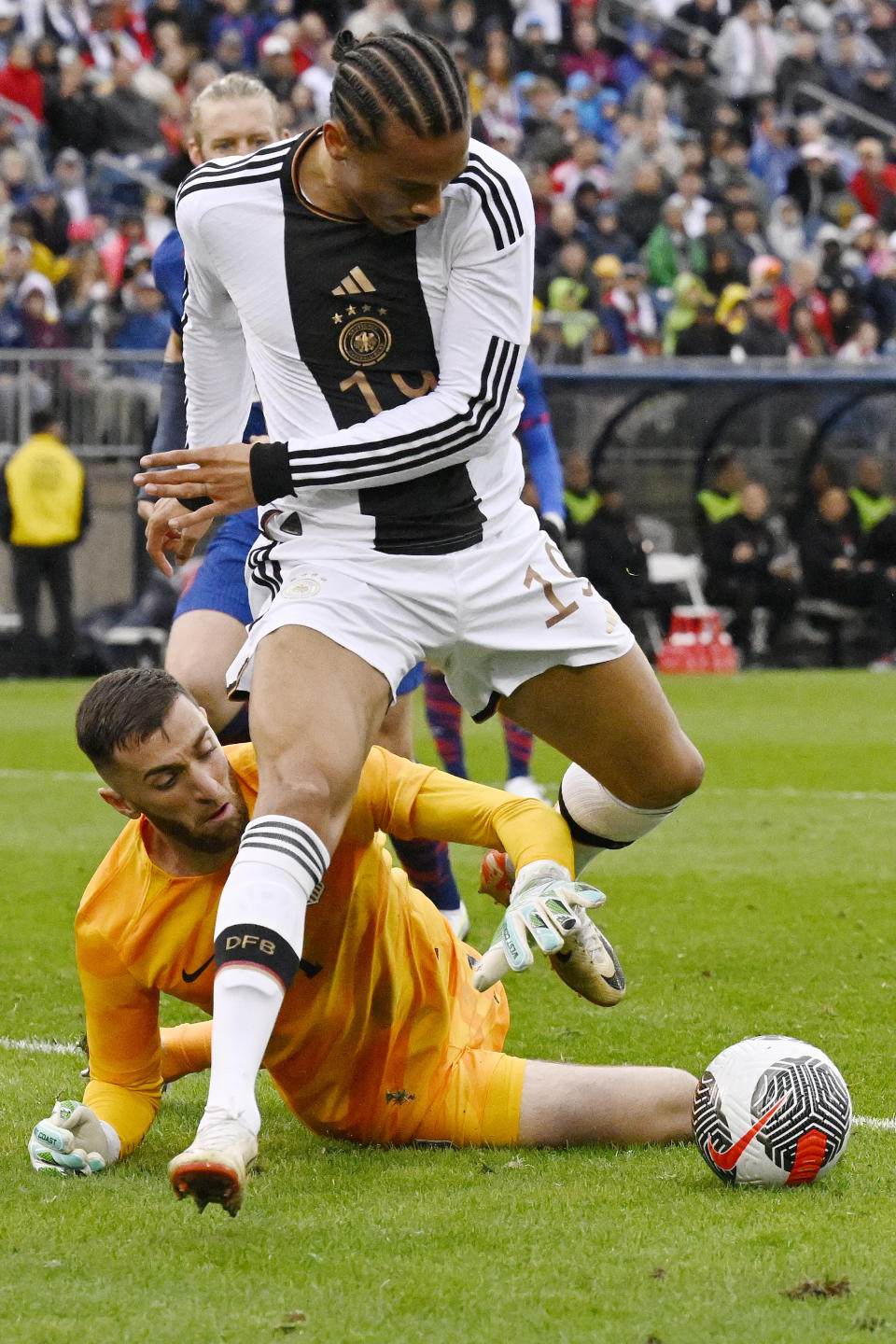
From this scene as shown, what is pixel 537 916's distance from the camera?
326 cm

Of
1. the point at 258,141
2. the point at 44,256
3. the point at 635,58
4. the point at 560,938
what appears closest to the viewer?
the point at 560,938

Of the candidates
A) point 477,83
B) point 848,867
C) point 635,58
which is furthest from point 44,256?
point 848,867

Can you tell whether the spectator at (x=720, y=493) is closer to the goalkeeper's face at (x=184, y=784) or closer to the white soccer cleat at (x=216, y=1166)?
the goalkeeper's face at (x=184, y=784)

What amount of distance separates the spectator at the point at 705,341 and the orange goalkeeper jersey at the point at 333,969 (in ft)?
48.8

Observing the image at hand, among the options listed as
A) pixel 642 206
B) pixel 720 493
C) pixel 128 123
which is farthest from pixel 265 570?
pixel 128 123

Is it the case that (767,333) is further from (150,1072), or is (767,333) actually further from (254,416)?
(150,1072)

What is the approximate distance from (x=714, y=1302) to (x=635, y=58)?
2328 centimetres

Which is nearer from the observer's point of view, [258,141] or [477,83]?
[258,141]

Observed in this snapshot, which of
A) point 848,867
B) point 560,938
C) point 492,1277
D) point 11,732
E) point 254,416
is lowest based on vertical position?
point 11,732

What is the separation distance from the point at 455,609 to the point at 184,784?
0.65 metres

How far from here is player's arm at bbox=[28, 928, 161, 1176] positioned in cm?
373

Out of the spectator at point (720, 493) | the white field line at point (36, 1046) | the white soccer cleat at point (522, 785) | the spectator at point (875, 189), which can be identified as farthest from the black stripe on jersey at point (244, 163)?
the spectator at point (875, 189)

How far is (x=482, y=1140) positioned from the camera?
3943 mm

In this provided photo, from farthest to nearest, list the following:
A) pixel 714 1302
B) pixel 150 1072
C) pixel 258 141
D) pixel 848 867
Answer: pixel 848 867 → pixel 258 141 → pixel 150 1072 → pixel 714 1302
